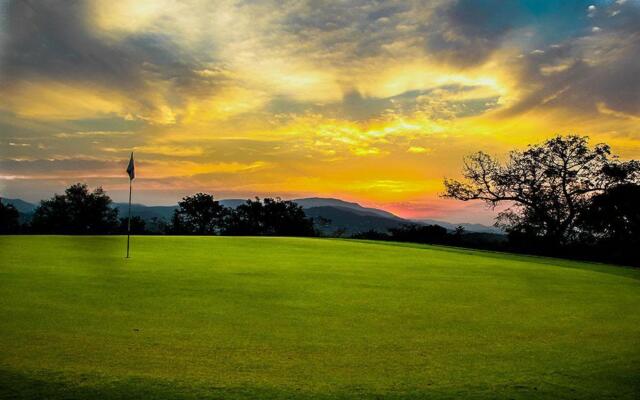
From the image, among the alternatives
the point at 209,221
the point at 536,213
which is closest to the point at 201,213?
the point at 209,221

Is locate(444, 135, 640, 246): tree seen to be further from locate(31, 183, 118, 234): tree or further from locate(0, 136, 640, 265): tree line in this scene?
locate(31, 183, 118, 234): tree

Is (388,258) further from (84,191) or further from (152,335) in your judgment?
(84,191)

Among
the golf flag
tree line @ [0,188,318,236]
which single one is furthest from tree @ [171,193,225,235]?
the golf flag

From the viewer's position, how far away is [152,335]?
6199 millimetres

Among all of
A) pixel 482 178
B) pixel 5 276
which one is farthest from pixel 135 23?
pixel 482 178

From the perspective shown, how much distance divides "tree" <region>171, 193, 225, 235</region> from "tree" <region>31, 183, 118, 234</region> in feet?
38.5

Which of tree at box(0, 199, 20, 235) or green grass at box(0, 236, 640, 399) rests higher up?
tree at box(0, 199, 20, 235)

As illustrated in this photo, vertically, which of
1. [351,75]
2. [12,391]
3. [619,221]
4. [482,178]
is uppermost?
[351,75]

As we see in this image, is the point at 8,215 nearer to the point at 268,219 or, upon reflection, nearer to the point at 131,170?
the point at 268,219

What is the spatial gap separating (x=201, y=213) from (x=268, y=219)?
294 inches

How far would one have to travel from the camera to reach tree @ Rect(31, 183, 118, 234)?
5957 centimetres

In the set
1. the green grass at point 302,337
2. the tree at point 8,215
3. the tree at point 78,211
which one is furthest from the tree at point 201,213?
the green grass at point 302,337

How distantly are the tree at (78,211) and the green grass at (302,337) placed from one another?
51.9 metres

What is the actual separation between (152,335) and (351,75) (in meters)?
22.3
